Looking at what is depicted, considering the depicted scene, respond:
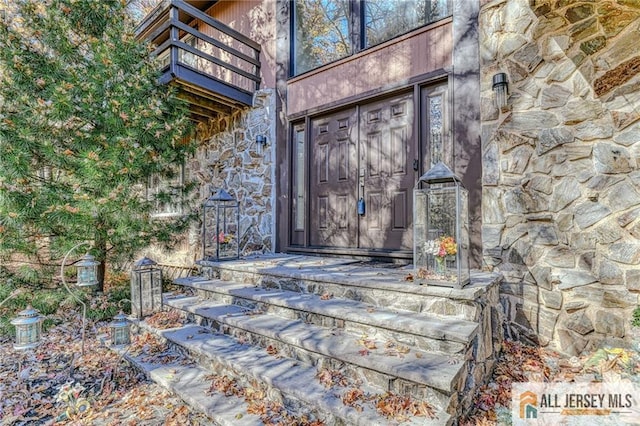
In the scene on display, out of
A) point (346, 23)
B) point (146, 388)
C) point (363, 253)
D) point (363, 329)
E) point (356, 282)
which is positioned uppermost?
point (346, 23)

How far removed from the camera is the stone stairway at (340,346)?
181cm

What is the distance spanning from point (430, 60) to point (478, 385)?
3214 millimetres

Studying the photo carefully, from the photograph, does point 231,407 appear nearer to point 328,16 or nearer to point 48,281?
point 48,281

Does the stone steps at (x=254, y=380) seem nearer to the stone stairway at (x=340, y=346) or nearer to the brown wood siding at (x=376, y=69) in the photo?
the stone stairway at (x=340, y=346)

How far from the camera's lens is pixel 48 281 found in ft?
13.1

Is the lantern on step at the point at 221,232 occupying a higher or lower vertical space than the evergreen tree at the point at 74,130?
lower

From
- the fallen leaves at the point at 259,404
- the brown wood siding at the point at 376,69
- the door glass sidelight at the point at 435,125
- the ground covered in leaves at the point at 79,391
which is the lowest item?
the ground covered in leaves at the point at 79,391

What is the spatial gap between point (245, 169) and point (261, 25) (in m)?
2.40

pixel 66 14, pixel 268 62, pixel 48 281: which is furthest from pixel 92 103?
pixel 268 62

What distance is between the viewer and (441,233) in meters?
2.62

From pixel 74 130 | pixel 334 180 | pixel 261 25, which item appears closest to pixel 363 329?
pixel 334 180

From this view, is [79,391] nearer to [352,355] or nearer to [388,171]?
[352,355]

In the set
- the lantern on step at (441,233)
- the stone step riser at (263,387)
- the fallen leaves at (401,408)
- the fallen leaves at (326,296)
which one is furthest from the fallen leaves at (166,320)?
the lantern on step at (441,233)

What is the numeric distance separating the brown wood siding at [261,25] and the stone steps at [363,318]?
356cm
